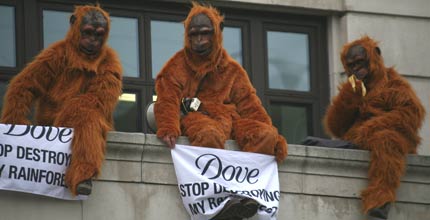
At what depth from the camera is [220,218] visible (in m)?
18.6

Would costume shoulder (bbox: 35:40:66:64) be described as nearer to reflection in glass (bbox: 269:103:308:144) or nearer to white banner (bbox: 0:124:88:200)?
white banner (bbox: 0:124:88:200)

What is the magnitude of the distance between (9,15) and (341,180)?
5.08m

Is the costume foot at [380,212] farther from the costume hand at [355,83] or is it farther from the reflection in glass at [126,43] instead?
the reflection in glass at [126,43]

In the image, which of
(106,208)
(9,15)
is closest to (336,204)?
(106,208)

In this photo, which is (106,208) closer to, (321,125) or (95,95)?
(95,95)

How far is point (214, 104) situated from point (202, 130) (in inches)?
18.5

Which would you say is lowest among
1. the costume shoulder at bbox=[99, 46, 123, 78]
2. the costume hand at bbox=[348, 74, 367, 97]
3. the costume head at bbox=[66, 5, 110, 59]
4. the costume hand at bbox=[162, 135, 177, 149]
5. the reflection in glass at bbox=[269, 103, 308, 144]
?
the costume hand at bbox=[162, 135, 177, 149]

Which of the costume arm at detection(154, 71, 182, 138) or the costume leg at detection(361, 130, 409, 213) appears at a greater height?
the costume arm at detection(154, 71, 182, 138)

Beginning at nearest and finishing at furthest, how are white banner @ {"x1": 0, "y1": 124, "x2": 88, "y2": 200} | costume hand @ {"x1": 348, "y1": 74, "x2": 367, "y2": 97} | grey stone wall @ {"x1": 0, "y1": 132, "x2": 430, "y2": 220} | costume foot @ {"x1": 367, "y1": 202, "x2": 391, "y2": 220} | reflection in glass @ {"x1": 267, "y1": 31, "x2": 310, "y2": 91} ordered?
white banner @ {"x1": 0, "y1": 124, "x2": 88, "y2": 200} < grey stone wall @ {"x1": 0, "y1": 132, "x2": 430, "y2": 220} < costume foot @ {"x1": 367, "y1": 202, "x2": 391, "y2": 220} < costume hand @ {"x1": 348, "y1": 74, "x2": 367, "y2": 97} < reflection in glass @ {"x1": 267, "y1": 31, "x2": 310, "y2": 91}

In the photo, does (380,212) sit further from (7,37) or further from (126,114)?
(7,37)

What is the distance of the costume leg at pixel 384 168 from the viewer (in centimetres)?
1950

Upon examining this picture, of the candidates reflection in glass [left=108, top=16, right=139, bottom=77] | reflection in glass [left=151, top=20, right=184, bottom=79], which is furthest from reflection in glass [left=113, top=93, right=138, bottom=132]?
reflection in glass [left=151, top=20, right=184, bottom=79]

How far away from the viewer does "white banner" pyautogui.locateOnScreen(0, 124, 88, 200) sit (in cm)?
1808

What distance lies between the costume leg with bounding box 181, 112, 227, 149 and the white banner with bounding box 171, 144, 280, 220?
0.09m
